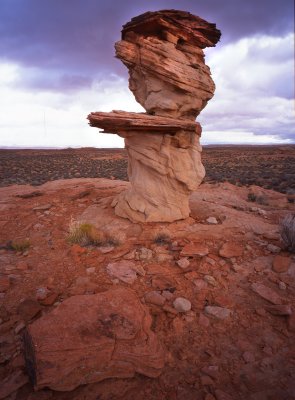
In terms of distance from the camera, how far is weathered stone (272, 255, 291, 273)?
5.28 metres

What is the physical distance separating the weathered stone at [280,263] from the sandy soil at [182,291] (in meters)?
0.02

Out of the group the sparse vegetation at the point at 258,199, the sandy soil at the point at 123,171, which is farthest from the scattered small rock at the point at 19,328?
the sandy soil at the point at 123,171

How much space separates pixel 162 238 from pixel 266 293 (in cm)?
247

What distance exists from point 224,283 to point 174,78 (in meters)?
4.84

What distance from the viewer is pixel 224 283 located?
5055 mm

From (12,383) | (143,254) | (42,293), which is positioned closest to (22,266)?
(42,293)

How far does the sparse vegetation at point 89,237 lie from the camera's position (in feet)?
20.8

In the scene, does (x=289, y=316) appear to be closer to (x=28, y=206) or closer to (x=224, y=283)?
(x=224, y=283)

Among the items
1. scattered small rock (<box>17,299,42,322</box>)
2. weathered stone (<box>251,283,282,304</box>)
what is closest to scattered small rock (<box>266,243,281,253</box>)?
weathered stone (<box>251,283,282,304</box>)

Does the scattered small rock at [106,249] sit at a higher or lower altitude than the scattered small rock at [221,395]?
higher

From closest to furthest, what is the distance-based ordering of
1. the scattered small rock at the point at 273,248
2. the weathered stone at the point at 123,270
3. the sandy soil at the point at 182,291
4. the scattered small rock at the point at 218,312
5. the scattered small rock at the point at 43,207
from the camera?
the sandy soil at the point at 182,291 → the scattered small rock at the point at 218,312 → the weathered stone at the point at 123,270 → the scattered small rock at the point at 273,248 → the scattered small rock at the point at 43,207

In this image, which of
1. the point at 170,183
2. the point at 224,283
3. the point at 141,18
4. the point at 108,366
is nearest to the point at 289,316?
the point at 224,283

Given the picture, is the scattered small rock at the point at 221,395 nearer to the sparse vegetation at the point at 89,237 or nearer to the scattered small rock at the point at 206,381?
the scattered small rock at the point at 206,381

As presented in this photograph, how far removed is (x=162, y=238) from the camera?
6.42 m
